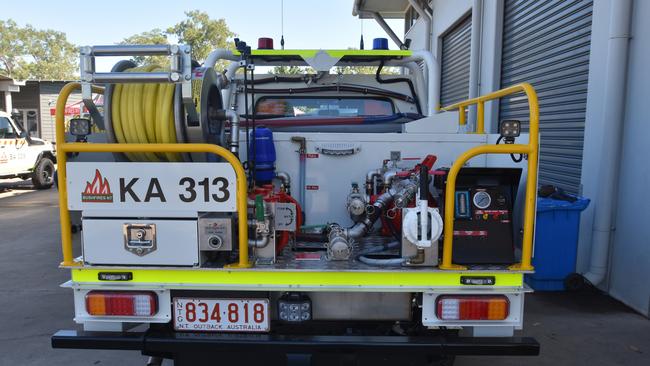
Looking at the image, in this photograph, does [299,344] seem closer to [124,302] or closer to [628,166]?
[124,302]

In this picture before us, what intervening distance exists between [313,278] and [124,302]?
909 millimetres

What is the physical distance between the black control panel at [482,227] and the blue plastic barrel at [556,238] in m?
2.18

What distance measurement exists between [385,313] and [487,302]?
0.48 meters

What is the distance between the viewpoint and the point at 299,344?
7.45 feet

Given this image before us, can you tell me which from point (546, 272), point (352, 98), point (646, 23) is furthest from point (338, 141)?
point (646, 23)

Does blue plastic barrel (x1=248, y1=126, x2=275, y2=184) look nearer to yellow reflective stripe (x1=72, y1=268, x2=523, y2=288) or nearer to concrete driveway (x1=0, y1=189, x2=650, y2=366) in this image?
yellow reflective stripe (x1=72, y1=268, x2=523, y2=288)

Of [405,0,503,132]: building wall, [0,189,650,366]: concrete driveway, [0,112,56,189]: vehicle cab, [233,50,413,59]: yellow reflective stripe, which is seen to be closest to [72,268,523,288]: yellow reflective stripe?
[0,189,650,366]: concrete driveway

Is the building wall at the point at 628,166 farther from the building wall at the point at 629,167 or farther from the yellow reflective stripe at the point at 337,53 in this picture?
the yellow reflective stripe at the point at 337,53

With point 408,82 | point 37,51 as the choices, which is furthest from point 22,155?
point 37,51

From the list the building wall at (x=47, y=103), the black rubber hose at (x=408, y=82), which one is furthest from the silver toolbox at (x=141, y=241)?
the building wall at (x=47, y=103)

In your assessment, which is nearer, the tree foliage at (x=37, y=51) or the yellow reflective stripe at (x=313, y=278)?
the yellow reflective stripe at (x=313, y=278)

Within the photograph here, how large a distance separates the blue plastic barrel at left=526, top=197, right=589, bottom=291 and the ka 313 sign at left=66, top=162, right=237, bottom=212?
125 inches

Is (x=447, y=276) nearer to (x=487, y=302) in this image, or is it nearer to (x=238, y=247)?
(x=487, y=302)

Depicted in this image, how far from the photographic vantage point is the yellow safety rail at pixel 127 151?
7.13 ft
